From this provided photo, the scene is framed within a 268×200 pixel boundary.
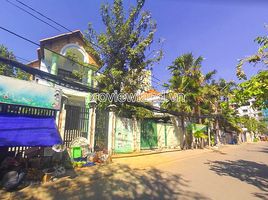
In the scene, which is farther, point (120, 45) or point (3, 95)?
point (120, 45)

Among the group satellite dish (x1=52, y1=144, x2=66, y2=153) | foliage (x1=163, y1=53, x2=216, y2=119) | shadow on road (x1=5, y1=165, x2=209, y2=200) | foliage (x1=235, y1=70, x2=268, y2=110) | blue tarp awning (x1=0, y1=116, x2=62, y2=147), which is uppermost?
foliage (x1=163, y1=53, x2=216, y2=119)

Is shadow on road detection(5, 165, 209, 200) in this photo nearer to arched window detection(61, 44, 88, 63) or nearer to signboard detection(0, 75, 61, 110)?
signboard detection(0, 75, 61, 110)

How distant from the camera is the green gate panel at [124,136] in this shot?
477 inches

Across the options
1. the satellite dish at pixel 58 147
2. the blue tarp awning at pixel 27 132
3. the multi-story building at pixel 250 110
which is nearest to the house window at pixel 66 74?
the blue tarp awning at pixel 27 132

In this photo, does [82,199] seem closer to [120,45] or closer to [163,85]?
[120,45]

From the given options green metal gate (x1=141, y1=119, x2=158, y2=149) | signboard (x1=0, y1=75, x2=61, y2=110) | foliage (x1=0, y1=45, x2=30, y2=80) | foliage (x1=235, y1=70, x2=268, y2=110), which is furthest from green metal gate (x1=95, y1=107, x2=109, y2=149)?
foliage (x1=0, y1=45, x2=30, y2=80)

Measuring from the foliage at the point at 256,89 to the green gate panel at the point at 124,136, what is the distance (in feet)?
24.8

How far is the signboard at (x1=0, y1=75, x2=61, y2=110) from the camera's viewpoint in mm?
7512

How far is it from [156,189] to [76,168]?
4170 millimetres

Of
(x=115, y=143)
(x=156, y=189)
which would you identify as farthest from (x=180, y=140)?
(x=156, y=189)

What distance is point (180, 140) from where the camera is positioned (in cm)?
1931

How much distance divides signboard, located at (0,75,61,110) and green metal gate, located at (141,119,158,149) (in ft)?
24.8

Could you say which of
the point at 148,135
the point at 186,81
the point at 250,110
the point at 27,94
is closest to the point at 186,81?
the point at 186,81

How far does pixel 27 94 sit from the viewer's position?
8.05 m
